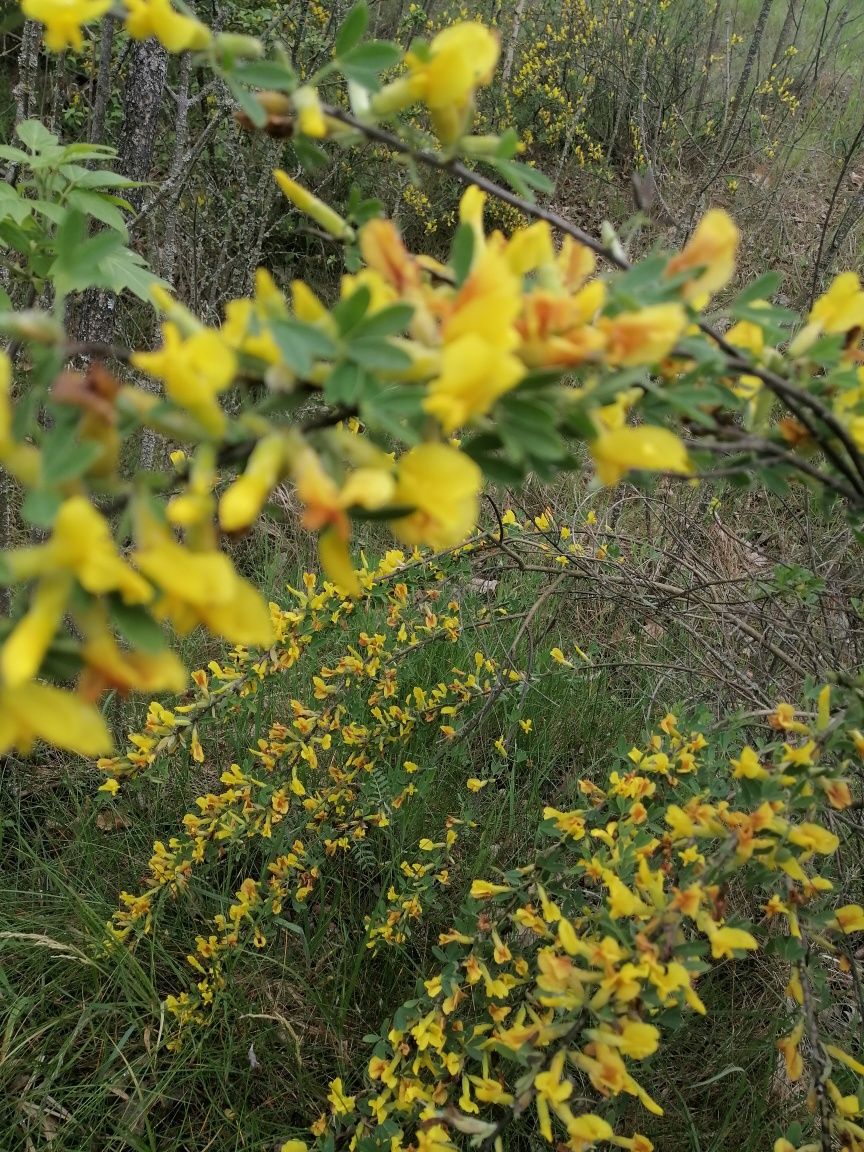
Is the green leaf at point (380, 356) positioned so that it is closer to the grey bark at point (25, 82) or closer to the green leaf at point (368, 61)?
the green leaf at point (368, 61)

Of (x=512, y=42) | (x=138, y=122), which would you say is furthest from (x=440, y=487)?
(x=512, y=42)

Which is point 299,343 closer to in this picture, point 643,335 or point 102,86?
point 643,335

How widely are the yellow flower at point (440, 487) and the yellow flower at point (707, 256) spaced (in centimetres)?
19

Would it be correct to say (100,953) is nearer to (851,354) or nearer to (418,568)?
(418,568)

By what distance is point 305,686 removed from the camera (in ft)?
6.07

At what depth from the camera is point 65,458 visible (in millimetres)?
354

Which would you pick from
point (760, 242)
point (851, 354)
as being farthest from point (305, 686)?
point (760, 242)

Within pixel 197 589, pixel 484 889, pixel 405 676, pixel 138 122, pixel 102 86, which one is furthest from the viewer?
pixel 138 122

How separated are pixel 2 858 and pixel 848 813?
4.86 ft

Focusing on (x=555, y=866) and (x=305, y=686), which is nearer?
(x=555, y=866)

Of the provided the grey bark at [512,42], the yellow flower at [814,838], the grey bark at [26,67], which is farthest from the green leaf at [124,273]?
the grey bark at [512,42]

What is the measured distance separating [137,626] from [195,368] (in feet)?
0.37

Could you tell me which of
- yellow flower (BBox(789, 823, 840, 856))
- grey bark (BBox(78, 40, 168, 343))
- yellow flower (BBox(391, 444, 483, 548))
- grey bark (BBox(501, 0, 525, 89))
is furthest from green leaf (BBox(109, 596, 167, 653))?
grey bark (BBox(501, 0, 525, 89))

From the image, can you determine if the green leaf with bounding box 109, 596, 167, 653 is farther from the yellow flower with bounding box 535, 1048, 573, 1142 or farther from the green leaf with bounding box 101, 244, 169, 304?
→ the green leaf with bounding box 101, 244, 169, 304
